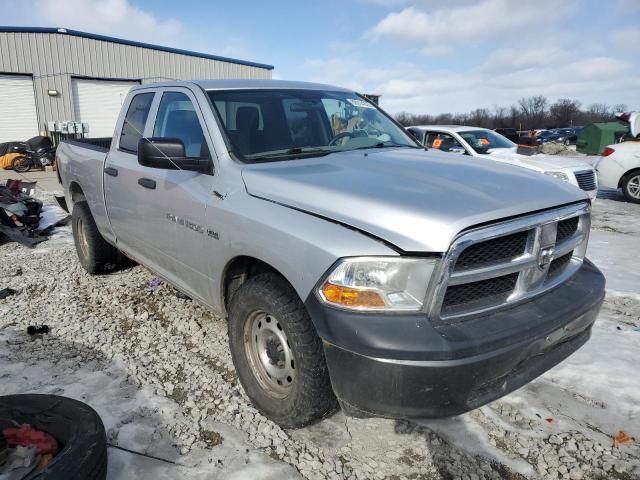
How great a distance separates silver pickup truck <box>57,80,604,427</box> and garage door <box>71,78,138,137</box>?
19953 millimetres

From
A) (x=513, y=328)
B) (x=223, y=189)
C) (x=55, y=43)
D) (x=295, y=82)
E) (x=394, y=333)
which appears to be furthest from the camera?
(x=55, y=43)

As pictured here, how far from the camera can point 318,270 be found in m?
2.18

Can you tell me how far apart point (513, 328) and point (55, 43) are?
2280cm

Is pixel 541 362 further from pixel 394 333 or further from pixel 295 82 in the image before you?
pixel 295 82

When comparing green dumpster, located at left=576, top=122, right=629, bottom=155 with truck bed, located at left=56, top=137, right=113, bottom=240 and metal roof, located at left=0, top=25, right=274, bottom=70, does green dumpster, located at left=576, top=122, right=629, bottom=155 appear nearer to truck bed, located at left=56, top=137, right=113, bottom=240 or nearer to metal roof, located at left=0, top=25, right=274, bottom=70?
metal roof, located at left=0, top=25, right=274, bottom=70

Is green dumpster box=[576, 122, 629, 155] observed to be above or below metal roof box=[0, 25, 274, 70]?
below

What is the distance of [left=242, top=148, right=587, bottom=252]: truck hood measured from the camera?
2082mm

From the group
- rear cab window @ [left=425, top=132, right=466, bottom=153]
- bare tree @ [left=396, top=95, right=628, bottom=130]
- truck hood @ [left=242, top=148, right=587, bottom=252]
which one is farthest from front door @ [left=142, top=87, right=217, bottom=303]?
bare tree @ [left=396, top=95, right=628, bottom=130]

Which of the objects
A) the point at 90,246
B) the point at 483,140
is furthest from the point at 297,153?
the point at 483,140

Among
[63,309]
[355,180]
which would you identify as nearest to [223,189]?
[355,180]

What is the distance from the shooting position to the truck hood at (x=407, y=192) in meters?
2.08

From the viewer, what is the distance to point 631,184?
10.8 meters

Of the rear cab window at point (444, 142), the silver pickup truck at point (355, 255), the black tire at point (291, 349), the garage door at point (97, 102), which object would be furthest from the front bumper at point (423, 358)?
the garage door at point (97, 102)

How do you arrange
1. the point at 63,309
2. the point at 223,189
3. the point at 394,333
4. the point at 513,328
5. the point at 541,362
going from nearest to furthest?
the point at 394,333 < the point at 513,328 < the point at 541,362 < the point at 223,189 < the point at 63,309
